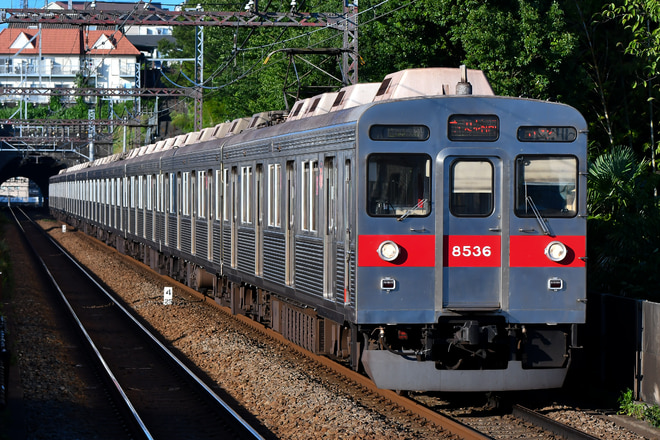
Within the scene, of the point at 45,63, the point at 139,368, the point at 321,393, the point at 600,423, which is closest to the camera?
the point at 600,423

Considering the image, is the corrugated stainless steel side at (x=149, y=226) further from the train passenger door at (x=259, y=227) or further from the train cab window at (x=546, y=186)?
the train cab window at (x=546, y=186)

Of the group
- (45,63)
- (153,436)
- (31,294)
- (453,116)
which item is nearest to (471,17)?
(31,294)

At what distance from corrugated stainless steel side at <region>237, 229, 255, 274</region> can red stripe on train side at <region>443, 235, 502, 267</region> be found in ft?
18.2

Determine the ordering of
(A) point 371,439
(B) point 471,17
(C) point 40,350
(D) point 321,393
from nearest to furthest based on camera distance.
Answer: (A) point 371,439
(D) point 321,393
(C) point 40,350
(B) point 471,17

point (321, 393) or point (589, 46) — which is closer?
point (321, 393)

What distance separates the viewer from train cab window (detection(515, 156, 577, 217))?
9.55 meters

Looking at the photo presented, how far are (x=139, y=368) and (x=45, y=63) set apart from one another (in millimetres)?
107956

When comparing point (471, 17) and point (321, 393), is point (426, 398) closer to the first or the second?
point (321, 393)

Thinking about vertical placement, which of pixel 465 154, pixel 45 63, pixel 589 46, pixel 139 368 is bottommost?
pixel 139 368

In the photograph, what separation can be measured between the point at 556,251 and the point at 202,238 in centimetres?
1014

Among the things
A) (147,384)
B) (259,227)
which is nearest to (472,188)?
(259,227)

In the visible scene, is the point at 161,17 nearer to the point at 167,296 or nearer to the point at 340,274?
the point at 167,296

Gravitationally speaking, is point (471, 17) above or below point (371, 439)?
above

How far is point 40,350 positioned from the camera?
1480cm
